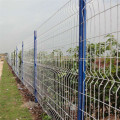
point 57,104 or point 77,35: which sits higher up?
point 77,35

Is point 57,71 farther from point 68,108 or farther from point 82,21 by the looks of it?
point 82,21

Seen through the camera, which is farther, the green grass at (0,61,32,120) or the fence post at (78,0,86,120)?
the green grass at (0,61,32,120)

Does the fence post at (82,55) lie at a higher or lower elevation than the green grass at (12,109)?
higher

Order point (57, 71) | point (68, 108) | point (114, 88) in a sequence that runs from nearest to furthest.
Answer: point (114, 88)
point (68, 108)
point (57, 71)

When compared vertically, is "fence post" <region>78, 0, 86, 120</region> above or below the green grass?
above

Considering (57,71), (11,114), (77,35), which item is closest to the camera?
(77,35)

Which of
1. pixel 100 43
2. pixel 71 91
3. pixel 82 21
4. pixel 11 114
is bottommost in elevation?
pixel 11 114

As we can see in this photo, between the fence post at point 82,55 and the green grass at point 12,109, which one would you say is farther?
the green grass at point 12,109

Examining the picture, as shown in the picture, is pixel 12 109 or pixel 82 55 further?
pixel 12 109

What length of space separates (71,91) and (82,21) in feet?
3.24

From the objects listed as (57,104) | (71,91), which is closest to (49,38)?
(57,104)

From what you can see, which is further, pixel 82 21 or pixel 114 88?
pixel 82 21

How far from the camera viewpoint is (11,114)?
197 inches

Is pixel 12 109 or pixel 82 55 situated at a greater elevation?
pixel 82 55
